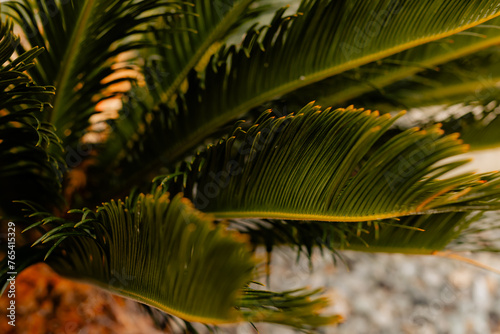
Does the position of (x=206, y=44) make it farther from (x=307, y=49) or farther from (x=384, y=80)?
(x=384, y=80)

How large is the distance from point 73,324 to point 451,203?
112 cm

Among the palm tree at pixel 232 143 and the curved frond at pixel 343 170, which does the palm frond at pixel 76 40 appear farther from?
the curved frond at pixel 343 170

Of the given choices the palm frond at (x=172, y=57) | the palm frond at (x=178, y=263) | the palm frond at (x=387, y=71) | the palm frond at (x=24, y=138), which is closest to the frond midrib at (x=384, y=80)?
the palm frond at (x=387, y=71)

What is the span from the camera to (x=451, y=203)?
0.75 m

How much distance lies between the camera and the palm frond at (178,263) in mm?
615

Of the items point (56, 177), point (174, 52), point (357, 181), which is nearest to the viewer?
point (357, 181)

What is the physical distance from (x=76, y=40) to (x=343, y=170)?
0.70m

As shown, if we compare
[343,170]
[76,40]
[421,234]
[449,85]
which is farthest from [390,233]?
[76,40]

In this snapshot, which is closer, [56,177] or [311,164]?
[311,164]

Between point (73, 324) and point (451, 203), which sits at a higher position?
point (451, 203)

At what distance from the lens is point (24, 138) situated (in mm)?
1059

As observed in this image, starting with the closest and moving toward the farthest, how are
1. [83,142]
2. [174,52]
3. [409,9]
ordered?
[409,9] → [174,52] → [83,142]

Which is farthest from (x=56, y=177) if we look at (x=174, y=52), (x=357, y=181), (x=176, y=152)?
(x=357, y=181)

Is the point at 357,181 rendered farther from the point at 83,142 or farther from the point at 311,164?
the point at 83,142
